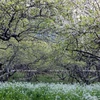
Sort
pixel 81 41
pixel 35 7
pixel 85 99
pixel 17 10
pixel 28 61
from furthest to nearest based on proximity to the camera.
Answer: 1. pixel 28 61
2. pixel 81 41
3. pixel 35 7
4. pixel 17 10
5. pixel 85 99

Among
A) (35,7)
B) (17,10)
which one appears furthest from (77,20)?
(17,10)

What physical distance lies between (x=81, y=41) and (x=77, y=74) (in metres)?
11.1

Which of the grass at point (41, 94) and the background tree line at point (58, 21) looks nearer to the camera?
the grass at point (41, 94)

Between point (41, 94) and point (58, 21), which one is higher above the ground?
point (58, 21)

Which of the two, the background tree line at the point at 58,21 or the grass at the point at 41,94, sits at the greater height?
the background tree line at the point at 58,21

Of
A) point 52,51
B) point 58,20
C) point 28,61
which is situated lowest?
point 28,61

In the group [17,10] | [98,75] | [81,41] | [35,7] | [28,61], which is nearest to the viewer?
[17,10]

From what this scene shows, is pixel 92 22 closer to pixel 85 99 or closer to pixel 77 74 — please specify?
pixel 85 99

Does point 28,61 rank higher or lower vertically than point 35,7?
lower

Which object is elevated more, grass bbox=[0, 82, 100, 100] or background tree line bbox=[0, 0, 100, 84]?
background tree line bbox=[0, 0, 100, 84]

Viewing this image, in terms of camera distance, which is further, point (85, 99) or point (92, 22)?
point (92, 22)

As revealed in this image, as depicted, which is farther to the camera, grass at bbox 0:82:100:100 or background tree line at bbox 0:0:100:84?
background tree line at bbox 0:0:100:84

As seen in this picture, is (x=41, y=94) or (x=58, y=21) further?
(x=58, y=21)

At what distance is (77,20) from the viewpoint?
11.2 meters
